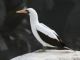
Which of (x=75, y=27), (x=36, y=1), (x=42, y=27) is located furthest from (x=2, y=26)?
(x=42, y=27)

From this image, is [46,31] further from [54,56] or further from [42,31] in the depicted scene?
[54,56]

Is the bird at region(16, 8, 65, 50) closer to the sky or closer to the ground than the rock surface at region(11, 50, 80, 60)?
closer to the sky

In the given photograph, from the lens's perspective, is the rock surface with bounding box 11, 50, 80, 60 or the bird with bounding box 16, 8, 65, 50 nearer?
the rock surface with bounding box 11, 50, 80, 60

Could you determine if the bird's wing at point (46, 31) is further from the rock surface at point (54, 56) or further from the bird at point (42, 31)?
the rock surface at point (54, 56)

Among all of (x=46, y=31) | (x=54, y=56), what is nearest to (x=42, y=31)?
(x=46, y=31)

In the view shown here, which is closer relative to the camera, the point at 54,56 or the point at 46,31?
the point at 54,56

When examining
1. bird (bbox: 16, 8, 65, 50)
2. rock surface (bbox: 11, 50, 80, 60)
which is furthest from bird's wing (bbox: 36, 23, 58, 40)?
rock surface (bbox: 11, 50, 80, 60)

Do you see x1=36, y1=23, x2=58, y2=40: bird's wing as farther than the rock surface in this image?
Yes

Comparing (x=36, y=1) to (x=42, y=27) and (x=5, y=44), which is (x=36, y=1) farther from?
(x=42, y=27)

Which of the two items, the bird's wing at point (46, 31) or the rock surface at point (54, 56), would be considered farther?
the bird's wing at point (46, 31)

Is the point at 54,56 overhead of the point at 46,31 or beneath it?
beneath

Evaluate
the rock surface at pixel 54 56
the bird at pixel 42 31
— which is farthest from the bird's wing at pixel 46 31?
the rock surface at pixel 54 56

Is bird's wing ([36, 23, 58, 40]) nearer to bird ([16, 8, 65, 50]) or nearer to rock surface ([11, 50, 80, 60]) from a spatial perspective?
bird ([16, 8, 65, 50])

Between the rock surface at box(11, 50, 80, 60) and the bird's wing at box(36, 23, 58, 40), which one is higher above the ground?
the bird's wing at box(36, 23, 58, 40)
